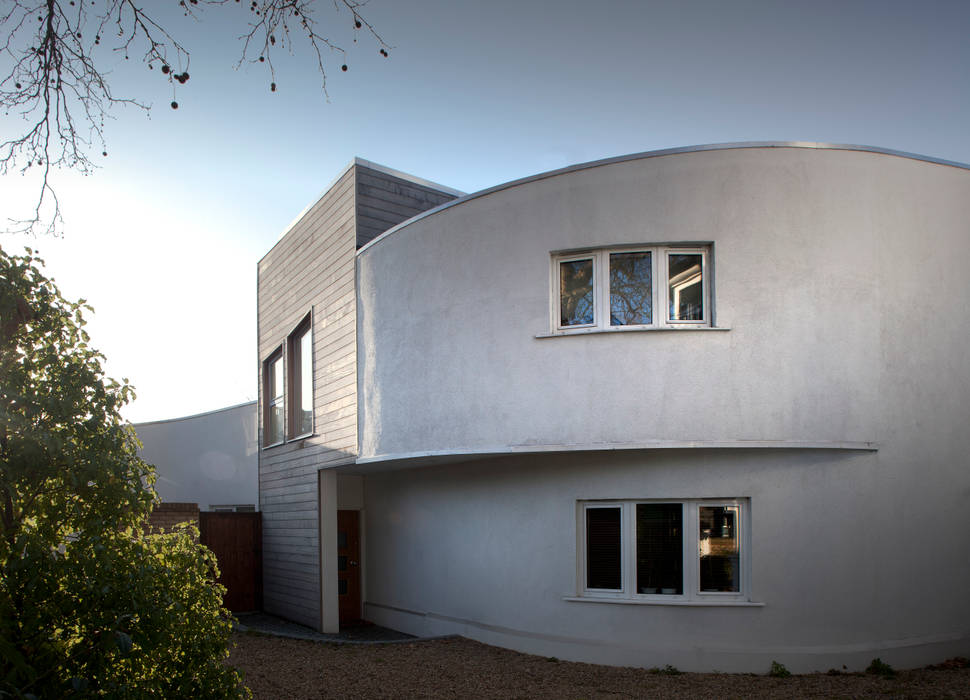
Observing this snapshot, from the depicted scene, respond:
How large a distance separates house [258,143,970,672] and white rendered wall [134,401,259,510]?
15.4 meters

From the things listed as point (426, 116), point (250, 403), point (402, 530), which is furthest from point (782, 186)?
point (250, 403)

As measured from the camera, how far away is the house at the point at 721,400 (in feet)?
30.4

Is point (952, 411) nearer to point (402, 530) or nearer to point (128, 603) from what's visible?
point (402, 530)

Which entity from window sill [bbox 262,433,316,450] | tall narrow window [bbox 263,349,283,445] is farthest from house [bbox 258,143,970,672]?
tall narrow window [bbox 263,349,283,445]

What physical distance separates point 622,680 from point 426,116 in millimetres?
6919

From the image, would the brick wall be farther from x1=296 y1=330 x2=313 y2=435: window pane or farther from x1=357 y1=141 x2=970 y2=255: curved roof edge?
x1=357 y1=141 x2=970 y2=255: curved roof edge

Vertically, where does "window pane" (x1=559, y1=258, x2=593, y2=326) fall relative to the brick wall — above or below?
above

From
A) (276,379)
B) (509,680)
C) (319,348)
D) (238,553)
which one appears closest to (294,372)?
(276,379)

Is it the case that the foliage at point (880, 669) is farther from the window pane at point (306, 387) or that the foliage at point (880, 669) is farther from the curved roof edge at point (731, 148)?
the window pane at point (306, 387)

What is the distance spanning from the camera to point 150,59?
189 inches

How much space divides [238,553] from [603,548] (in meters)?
9.57

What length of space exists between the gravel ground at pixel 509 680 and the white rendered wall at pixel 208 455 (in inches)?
564

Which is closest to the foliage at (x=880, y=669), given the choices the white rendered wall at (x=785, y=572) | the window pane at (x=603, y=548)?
the white rendered wall at (x=785, y=572)

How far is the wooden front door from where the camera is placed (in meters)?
14.7
